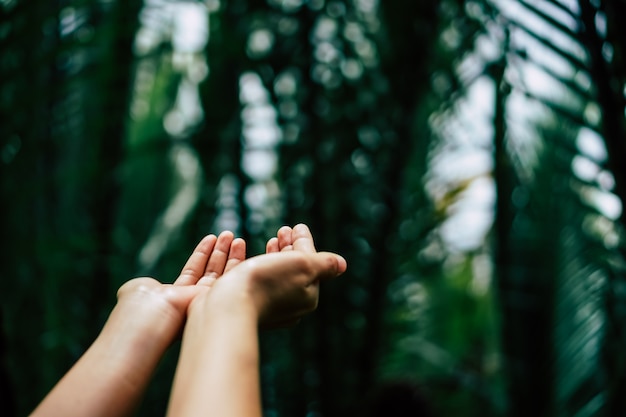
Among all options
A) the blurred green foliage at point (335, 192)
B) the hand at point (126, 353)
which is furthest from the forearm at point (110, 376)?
the blurred green foliage at point (335, 192)

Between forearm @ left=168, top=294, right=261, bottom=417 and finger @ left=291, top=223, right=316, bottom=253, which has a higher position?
finger @ left=291, top=223, right=316, bottom=253

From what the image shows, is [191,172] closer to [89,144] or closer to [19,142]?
[89,144]

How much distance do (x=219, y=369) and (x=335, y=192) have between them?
82cm

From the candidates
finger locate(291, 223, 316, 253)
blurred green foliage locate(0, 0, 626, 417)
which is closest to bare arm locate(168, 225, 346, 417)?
finger locate(291, 223, 316, 253)

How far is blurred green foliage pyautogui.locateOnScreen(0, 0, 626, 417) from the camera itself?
899 millimetres

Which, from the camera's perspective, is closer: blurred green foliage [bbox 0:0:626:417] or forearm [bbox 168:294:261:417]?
forearm [bbox 168:294:261:417]

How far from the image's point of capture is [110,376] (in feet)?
1.65

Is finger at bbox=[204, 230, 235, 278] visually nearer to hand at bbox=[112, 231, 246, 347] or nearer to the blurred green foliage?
hand at bbox=[112, 231, 246, 347]

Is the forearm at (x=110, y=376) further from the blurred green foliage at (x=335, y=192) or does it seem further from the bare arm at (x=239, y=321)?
the blurred green foliage at (x=335, y=192)

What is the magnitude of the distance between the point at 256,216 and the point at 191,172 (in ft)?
1.56

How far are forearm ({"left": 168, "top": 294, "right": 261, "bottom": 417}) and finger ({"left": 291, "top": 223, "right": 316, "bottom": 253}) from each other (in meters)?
0.10

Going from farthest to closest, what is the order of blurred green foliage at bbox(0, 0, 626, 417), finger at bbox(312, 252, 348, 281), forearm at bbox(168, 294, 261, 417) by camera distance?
blurred green foliage at bbox(0, 0, 626, 417) → finger at bbox(312, 252, 348, 281) → forearm at bbox(168, 294, 261, 417)

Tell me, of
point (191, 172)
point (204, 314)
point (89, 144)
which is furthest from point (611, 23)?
point (191, 172)

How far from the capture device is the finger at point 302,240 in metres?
0.56
